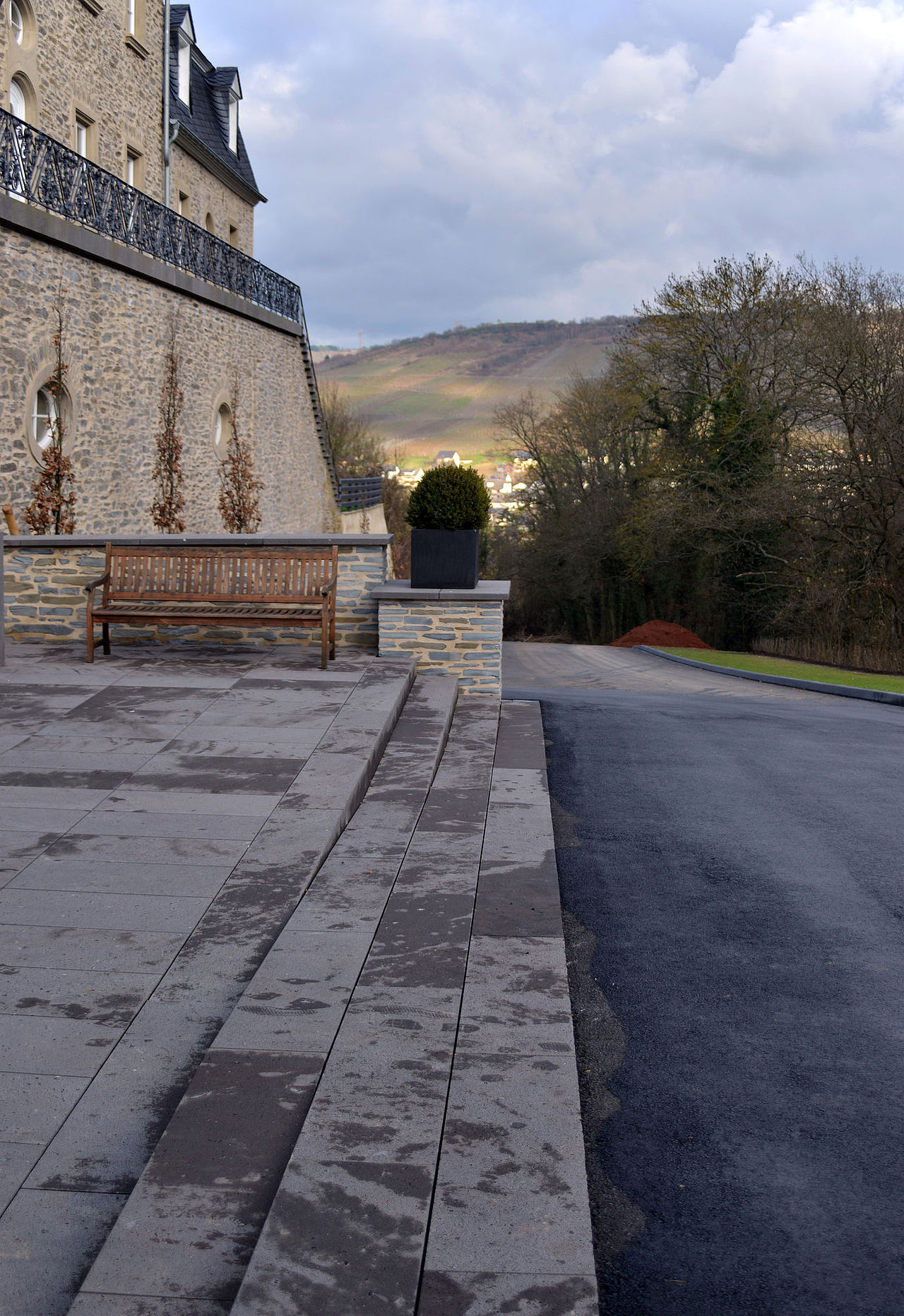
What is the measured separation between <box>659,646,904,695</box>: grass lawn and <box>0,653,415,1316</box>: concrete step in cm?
884

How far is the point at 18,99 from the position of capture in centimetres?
1633

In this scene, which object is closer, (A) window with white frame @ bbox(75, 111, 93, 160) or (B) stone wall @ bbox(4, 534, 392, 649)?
(B) stone wall @ bbox(4, 534, 392, 649)

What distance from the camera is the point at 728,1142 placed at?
117 inches

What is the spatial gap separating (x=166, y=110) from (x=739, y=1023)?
23.0m

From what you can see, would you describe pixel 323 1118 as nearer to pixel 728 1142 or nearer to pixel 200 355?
pixel 728 1142

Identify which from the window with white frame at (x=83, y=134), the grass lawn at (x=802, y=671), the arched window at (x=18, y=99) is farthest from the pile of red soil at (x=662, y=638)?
the arched window at (x=18, y=99)

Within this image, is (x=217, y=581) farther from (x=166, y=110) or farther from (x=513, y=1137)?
(x=166, y=110)

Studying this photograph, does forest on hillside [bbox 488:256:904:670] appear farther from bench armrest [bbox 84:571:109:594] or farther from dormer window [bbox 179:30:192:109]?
bench armrest [bbox 84:571:109:594]

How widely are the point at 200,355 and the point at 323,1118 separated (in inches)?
695

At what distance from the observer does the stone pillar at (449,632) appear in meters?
8.77

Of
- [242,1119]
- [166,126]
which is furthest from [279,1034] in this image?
[166,126]

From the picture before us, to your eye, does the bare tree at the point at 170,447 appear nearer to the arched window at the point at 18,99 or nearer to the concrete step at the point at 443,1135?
the arched window at the point at 18,99

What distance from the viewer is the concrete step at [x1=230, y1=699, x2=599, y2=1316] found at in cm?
227

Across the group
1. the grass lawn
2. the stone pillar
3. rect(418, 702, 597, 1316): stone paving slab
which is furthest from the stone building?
rect(418, 702, 597, 1316): stone paving slab
